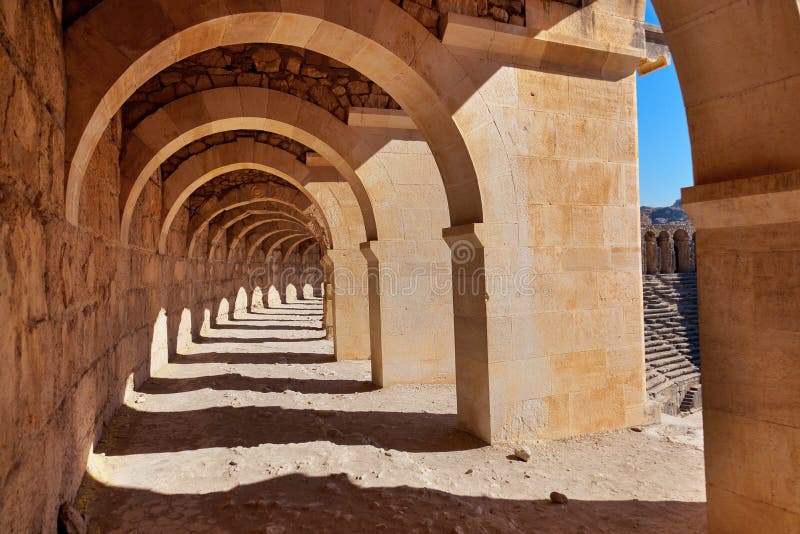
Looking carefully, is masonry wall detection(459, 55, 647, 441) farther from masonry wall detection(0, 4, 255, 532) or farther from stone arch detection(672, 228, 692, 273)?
stone arch detection(672, 228, 692, 273)

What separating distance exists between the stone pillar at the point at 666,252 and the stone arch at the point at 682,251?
600 mm

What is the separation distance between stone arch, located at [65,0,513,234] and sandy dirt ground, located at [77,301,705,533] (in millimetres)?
1892

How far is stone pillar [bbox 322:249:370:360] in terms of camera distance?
26.1 ft

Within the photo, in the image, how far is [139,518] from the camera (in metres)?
2.83

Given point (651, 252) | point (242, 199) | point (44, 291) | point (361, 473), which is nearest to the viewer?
point (44, 291)

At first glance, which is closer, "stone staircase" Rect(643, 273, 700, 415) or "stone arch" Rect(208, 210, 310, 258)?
"stone arch" Rect(208, 210, 310, 258)

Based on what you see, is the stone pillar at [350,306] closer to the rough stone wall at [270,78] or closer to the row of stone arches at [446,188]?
the row of stone arches at [446,188]

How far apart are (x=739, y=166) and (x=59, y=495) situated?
145 inches

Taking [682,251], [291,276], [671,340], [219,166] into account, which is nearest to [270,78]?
[219,166]

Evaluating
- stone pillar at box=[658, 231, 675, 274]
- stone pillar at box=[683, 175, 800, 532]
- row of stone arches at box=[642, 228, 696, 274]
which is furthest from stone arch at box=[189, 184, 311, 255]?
stone pillar at box=[658, 231, 675, 274]

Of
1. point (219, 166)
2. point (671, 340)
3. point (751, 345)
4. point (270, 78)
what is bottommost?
point (671, 340)

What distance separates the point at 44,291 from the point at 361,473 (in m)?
2.27

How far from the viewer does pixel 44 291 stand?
2.28 meters

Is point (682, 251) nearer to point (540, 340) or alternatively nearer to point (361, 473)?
point (540, 340)
